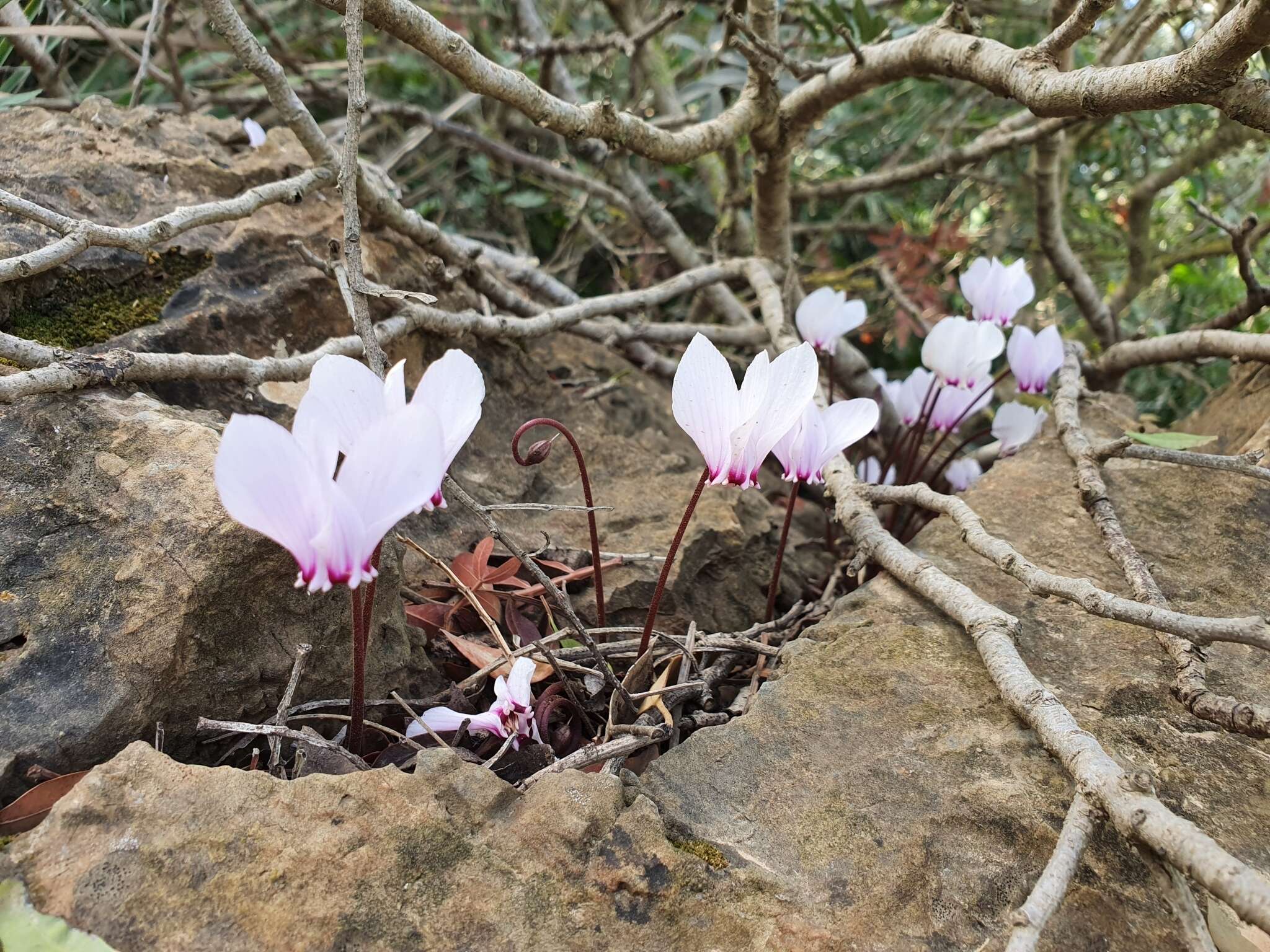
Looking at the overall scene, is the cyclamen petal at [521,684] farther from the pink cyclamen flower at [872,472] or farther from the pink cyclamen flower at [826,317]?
the pink cyclamen flower at [872,472]

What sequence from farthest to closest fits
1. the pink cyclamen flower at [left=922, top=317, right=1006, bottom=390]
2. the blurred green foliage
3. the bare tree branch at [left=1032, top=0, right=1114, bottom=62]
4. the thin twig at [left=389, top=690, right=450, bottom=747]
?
1. the blurred green foliage
2. the pink cyclamen flower at [left=922, top=317, right=1006, bottom=390]
3. the bare tree branch at [left=1032, top=0, right=1114, bottom=62]
4. the thin twig at [left=389, top=690, right=450, bottom=747]

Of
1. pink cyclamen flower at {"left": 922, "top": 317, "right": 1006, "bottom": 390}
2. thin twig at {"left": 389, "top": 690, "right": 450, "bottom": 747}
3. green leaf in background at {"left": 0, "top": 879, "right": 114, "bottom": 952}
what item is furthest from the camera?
pink cyclamen flower at {"left": 922, "top": 317, "right": 1006, "bottom": 390}

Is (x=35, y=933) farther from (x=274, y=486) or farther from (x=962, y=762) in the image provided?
(x=962, y=762)

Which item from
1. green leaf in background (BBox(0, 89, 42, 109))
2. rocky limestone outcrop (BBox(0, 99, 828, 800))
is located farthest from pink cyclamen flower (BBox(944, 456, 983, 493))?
green leaf in background (BBox(0, 89, 42, 109))

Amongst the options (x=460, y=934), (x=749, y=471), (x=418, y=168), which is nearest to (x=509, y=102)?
(x=749, y=471)

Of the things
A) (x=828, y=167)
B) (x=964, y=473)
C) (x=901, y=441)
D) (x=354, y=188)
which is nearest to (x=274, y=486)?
(x=354, y=188)

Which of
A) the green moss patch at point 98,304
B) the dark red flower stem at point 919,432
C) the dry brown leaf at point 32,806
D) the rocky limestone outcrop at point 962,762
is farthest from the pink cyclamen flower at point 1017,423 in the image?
the dry brown leaf at point 32,806

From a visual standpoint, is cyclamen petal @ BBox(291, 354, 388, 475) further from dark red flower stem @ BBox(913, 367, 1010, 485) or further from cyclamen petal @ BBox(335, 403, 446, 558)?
dark red flower stem @ BBox(913, 367, 1010, 485)

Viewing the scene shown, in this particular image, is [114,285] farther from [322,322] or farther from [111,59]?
[111,59]
